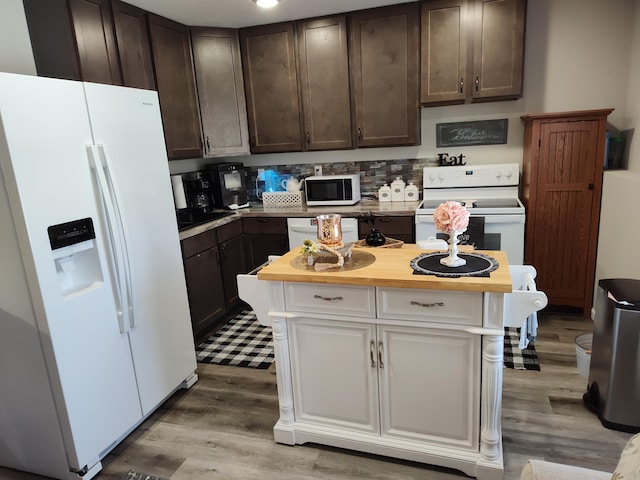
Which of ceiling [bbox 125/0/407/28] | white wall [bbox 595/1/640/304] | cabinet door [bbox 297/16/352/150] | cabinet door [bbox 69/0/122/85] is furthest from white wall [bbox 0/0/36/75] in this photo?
white wall [bbox 595/1/640/304]

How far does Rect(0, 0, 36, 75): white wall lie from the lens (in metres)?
2.35

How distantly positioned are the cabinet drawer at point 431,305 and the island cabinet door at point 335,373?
148mm

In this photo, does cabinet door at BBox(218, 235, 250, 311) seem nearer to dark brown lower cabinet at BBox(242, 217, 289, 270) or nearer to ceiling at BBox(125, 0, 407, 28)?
dark brown lower cabinet at BBox(242, 217, 289, 270)

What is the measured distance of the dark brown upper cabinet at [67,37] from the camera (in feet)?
8.06

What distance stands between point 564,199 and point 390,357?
2153 millimetres

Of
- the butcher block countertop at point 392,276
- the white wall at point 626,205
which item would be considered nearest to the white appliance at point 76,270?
the butcher block countertop at point 392,276

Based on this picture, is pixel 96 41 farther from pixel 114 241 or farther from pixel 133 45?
pixel 114 241

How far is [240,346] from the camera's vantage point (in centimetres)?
318

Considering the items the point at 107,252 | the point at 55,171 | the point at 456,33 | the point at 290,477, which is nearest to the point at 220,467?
the point at 290,477

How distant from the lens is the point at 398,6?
329 cm

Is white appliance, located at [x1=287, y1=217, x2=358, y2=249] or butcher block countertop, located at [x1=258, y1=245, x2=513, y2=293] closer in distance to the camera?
butcher block countertop, located at [x1=258, y1=245, x2=513, y2=293]

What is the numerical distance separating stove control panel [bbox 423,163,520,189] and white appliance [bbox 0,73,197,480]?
89.2 inches

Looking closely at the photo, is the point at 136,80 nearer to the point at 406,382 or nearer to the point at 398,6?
the point at 398,6

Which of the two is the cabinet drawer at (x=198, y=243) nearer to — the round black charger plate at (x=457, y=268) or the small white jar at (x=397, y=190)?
the small white jar at (x=397, y=190)
